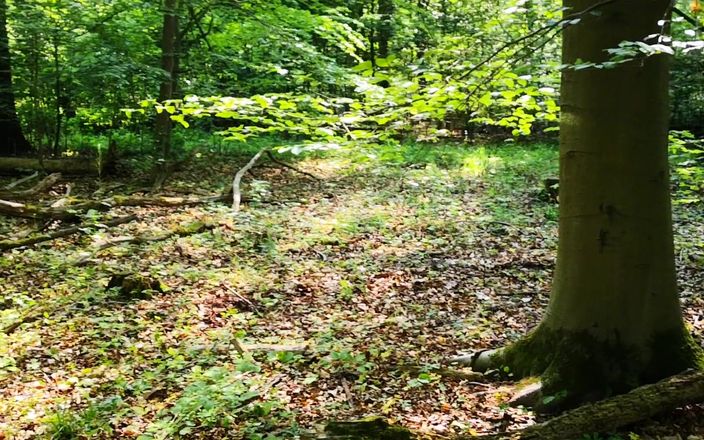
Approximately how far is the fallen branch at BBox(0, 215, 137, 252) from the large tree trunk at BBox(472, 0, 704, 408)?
6.96 metres

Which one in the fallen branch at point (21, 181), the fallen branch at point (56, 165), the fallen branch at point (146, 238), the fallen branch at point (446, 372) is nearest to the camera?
the fallen branch at point (446, 372)

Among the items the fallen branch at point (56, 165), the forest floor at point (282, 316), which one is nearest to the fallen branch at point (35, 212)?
the forest floor at point (282, 316)

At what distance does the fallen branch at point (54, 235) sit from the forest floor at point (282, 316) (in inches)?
5.4

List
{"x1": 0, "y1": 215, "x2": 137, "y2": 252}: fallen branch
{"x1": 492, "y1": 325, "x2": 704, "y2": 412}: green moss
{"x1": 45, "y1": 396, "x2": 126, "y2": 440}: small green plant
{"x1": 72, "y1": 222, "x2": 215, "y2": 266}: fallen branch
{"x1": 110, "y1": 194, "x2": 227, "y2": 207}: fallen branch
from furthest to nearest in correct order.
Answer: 1. {"x1": 110, "y1": 194, "x2": 227, "y2": 207}: fallen branch
2. {"x1": 0, "y1": 215, "x2": 137, "y2": 252}: fallen branch
3. {"x1": 72, "y1": 222, "x2": 215, "y2": 266}: fallen branch
4. {"x1": 45, "y1": 396, "x2": 126, "y2": 440}: small green plant
5. {"x1": 492, "y1": 325, "x2": 704, "y2": 412}: green moss

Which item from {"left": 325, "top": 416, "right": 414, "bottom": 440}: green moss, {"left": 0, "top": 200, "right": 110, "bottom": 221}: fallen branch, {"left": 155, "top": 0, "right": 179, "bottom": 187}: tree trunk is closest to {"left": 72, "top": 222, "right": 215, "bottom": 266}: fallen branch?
{"left": 0, "top": 200, "right": 110, "bottom": 221}: fallen branch

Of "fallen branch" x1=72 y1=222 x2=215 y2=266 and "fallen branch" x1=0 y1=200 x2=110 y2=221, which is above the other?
"fallen branch" x1=0 y1=200 x2=110 y2=221

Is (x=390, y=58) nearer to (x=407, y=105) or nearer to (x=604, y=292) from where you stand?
(x=407, y=105)

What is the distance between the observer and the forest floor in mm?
3920

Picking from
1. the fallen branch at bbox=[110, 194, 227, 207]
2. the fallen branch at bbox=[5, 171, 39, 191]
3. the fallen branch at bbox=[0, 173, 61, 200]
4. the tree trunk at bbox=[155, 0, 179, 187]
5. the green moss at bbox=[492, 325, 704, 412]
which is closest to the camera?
the green moss at bbox=[492, 325, 704, 412]

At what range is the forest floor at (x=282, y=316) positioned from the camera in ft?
12.9

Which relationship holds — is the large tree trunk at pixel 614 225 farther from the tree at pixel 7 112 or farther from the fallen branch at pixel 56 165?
the tree at pixel 7 112

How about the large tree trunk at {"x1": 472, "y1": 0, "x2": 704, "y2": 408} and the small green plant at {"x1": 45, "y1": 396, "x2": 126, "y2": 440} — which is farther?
the small green plant at {"x1": 45, "y1": 396, "x2": 126, "y2": 440}

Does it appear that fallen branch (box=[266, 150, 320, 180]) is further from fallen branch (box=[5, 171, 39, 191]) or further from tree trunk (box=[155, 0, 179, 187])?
fallen branch (box=[5, 171, 39, 191])

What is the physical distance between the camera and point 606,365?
12.0ft
